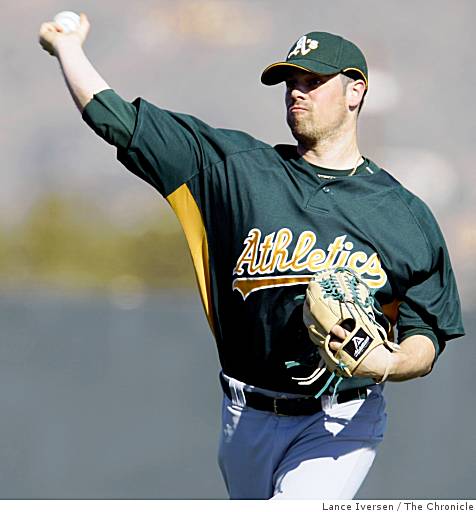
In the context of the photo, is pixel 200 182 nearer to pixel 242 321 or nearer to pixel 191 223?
pixel 191 223

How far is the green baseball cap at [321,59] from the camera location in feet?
7.01

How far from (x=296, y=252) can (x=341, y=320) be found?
0.20 meters

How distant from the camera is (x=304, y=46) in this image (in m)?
2.19

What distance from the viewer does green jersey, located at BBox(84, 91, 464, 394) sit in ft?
7.04

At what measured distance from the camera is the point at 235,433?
2256 millimetres

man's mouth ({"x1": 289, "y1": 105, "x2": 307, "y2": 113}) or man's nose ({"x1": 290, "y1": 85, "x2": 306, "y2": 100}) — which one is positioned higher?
man's nose ({"x1": 290, "y1": 85, "x2": 306, "y2": 100})

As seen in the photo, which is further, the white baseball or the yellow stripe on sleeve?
the yellow stripe on sleeve

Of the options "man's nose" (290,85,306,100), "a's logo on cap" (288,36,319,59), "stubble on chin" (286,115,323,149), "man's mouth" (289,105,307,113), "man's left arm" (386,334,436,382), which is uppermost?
"a's logo on cap" (288,36,319,59)

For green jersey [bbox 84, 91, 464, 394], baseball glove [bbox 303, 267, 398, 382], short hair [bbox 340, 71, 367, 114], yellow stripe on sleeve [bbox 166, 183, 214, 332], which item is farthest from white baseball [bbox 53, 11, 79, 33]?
baseball glove [bbox 303, 267, 398, 382]

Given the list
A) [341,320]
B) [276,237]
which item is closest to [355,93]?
[276,237]

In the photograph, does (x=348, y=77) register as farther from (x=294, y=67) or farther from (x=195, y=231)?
(x=195, y=231)

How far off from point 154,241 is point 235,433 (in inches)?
279

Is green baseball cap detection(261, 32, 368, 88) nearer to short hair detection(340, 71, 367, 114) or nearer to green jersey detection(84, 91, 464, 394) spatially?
short hair detection(340, 71, 367, 114)

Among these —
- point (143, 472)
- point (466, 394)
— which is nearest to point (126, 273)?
point (466, 394)
